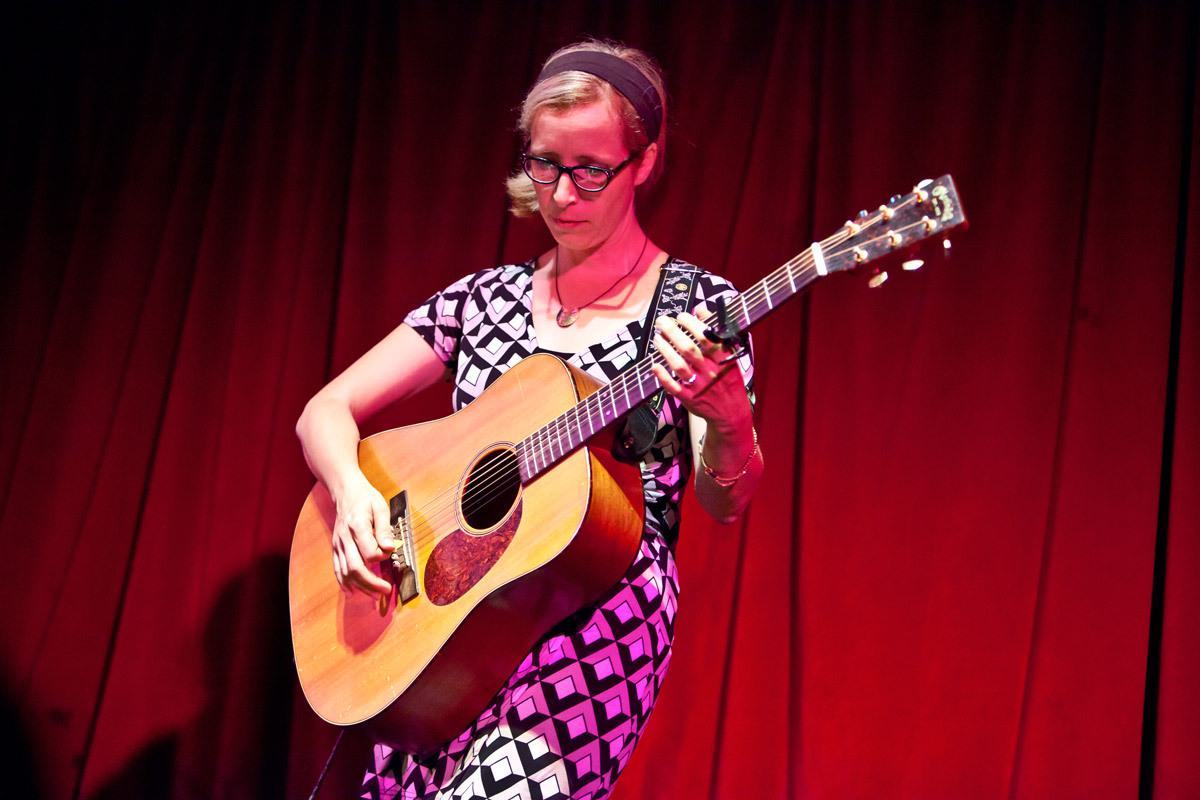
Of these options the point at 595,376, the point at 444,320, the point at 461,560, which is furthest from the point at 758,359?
the point at 461,560

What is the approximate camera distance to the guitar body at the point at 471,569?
1.57m

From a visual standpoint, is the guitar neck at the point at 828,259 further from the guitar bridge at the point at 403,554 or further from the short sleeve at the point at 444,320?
the short sleeve at the point at 444,320

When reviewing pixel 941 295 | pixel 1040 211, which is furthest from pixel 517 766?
pixel 1040 211

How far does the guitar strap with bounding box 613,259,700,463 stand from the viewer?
5.47 ft

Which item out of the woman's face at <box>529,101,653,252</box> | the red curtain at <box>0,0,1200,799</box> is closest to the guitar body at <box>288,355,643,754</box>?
the woman's face at <box>529,101,653,252</box>

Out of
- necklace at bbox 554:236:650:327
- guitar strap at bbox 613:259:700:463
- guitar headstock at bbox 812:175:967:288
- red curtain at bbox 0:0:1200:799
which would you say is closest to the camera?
guitar headstock at bbox 812:175:967:288

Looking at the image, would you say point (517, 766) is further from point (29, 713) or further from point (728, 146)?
point (29, 713)

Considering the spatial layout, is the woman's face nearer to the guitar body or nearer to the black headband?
the black headband

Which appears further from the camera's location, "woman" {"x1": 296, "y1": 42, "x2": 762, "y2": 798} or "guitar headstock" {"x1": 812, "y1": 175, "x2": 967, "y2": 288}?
"woman" {"x1": 296, "y1": 42, "x2": 762, "y2": 798}

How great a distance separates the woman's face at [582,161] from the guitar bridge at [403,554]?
607 millimetres

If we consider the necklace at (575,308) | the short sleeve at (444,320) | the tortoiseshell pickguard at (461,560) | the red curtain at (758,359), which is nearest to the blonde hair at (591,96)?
the necklace at (575,308)

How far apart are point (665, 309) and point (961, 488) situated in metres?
1.55

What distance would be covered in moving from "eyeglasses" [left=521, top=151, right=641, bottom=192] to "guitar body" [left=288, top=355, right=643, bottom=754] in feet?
1.06

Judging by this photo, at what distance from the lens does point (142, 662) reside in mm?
3410
